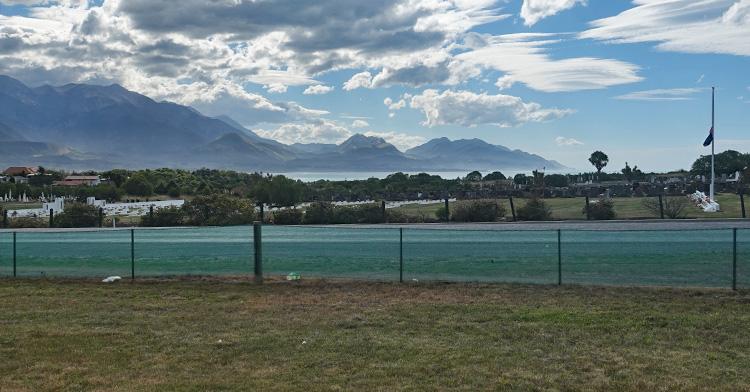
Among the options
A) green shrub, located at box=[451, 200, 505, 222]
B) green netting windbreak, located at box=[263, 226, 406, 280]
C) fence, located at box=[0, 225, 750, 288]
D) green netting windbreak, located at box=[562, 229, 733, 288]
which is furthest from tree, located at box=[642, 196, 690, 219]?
green netting windbreak, located at box=[263, 226, 406, 280]

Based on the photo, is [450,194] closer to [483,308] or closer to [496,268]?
[496,268]

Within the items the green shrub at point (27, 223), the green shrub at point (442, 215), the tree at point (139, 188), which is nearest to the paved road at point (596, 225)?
the green shrub at point (442, 215)

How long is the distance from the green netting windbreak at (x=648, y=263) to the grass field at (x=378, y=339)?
1736 mm

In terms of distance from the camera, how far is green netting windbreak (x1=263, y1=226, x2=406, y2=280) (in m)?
18.1

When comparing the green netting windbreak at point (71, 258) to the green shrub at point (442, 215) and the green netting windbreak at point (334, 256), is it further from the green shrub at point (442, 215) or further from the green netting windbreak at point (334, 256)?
the green shrub at point (442, 215)

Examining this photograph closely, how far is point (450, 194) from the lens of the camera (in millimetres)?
51688

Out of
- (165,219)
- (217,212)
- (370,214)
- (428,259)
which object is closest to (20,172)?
(165,219)

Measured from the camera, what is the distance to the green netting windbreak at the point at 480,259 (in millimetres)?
16861

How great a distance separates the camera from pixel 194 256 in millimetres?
21031

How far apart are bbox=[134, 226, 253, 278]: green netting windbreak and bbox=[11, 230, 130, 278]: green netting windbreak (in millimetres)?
530

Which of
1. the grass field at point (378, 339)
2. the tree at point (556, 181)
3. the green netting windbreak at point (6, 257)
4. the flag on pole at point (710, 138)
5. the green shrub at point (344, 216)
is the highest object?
the flag on pole at point (710, 138)

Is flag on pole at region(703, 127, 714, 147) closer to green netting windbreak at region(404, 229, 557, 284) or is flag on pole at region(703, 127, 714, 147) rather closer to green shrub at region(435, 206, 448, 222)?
green shrub at region(435, 206, 448, 222)

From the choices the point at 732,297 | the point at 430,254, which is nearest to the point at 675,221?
the point at 430,254

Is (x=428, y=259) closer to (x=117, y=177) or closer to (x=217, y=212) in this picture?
(x=217, y=212)
